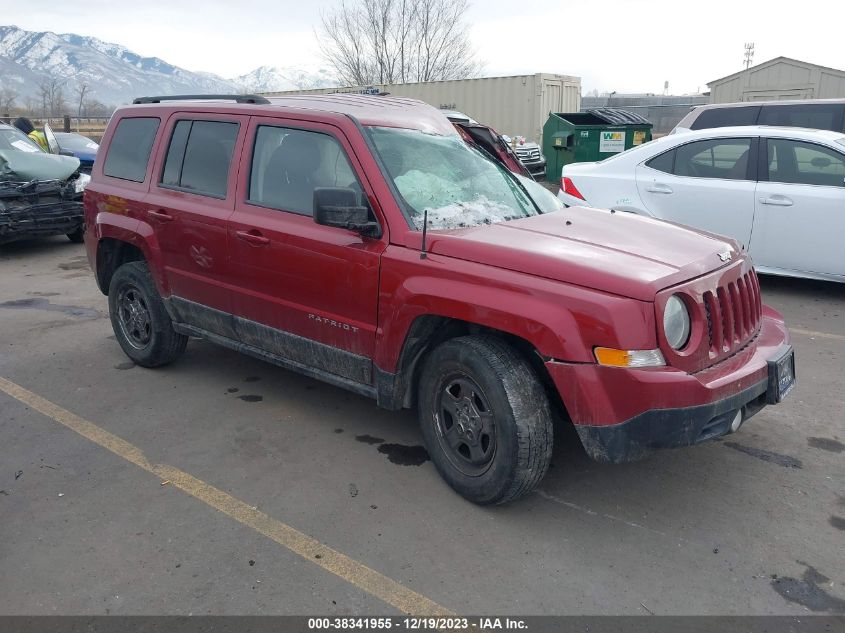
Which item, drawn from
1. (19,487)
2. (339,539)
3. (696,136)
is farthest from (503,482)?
(696,136)

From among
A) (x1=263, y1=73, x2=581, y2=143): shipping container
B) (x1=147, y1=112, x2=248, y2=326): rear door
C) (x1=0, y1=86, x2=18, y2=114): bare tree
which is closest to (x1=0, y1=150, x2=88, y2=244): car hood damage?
(x1=147, y1=112, x2=248, y2=326): rear door

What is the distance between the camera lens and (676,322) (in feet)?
9.99

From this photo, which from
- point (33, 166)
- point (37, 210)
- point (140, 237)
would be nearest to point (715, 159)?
point (140, 237)

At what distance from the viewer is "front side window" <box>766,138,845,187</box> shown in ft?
22.0

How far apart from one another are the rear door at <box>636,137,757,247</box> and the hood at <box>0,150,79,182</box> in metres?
7.95

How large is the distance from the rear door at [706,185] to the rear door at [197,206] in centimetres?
469

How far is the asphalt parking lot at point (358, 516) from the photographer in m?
2.84

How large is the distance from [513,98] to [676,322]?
1986 centimetres

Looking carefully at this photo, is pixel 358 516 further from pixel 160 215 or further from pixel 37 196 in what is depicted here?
A: pixel 37 196

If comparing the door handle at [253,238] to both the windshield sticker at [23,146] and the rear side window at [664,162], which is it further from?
the windshield sticker at [23,146]

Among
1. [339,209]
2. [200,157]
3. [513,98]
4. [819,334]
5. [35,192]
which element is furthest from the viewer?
[513,98]

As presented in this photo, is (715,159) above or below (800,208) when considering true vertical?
above

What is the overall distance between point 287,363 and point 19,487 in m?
1.52

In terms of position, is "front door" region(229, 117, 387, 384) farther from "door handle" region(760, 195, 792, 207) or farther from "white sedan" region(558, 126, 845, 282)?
"door handle" region(760, 195, 792, 207)
